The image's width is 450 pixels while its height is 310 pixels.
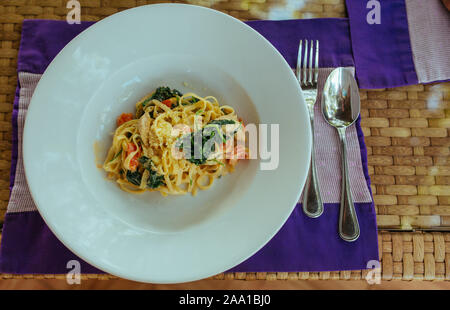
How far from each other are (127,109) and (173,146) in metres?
0.34

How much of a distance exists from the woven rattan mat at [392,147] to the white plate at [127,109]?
354 mm

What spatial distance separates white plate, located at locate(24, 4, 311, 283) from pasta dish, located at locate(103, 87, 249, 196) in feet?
0.19

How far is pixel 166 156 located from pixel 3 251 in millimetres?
917

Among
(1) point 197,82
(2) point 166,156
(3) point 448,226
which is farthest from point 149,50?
(3) point 448,226

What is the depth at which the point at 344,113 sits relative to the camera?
1.80 meters

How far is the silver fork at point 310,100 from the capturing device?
67.3 inches

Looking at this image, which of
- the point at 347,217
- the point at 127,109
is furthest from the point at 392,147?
the point at 127,109

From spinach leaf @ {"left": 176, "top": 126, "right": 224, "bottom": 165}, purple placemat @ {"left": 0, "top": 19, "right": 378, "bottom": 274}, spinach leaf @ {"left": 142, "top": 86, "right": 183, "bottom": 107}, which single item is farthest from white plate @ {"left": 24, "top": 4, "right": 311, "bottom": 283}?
purple placemat @ {"left": 0, "top": 19, "right": 378, "bottom": 274}

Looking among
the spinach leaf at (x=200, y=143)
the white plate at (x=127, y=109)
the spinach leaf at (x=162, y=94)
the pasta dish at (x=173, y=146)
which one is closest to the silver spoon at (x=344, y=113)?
the white plate at (x=127, y=109)

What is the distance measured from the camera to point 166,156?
5.51 feet

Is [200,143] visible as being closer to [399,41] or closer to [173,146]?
[173,146]

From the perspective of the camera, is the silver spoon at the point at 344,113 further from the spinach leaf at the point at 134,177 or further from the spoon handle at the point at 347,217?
the spinach leaf at the point at 134,177

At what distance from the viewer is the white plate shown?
144 cm

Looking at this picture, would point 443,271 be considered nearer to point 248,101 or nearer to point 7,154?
point 248,101
